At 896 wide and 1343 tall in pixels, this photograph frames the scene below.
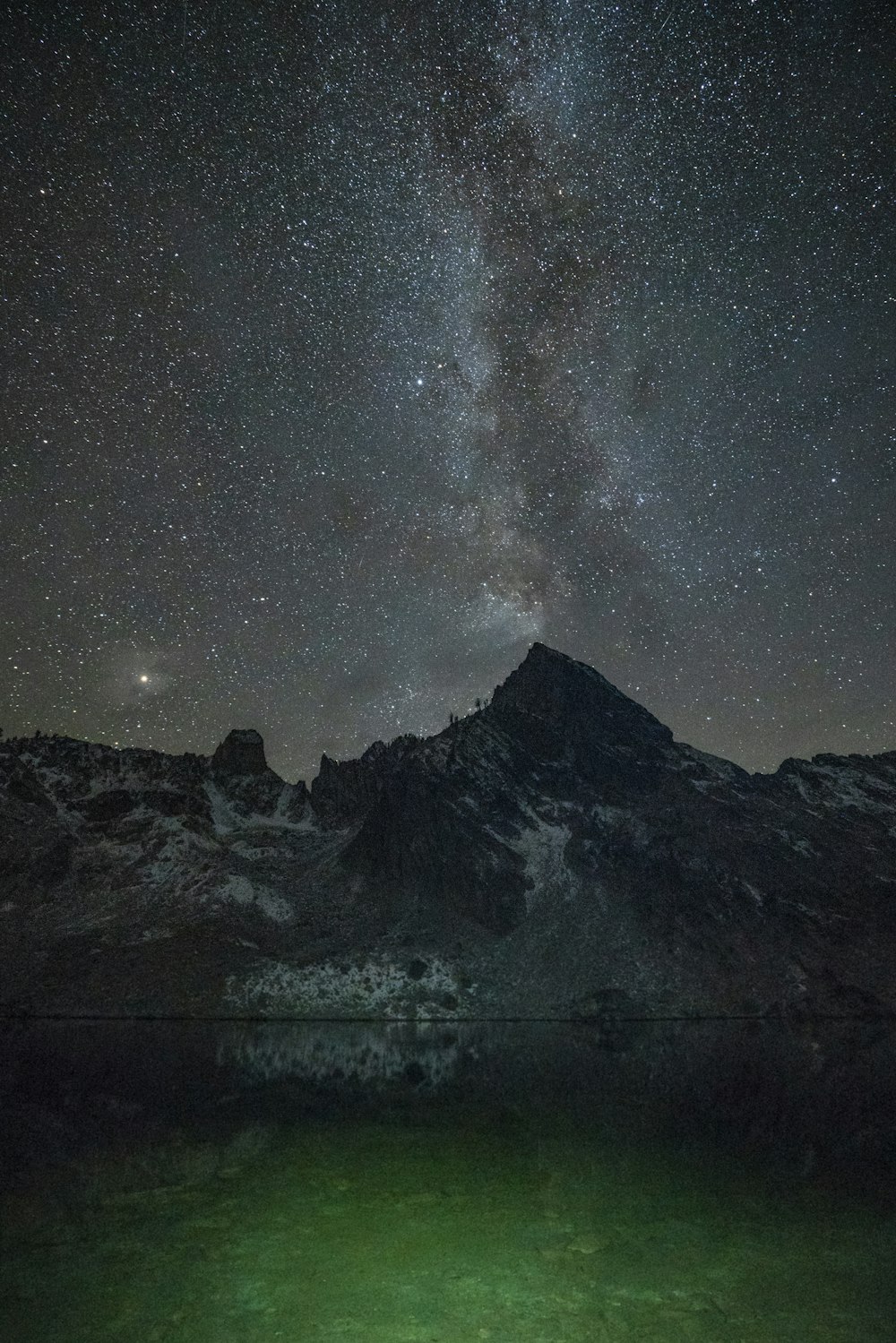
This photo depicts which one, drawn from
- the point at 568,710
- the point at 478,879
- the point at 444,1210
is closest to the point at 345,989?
the point at 478,879

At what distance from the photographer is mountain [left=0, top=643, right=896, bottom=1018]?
105 m

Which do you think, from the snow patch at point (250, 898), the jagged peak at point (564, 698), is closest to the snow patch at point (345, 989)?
the snow patch at point (250, 898)

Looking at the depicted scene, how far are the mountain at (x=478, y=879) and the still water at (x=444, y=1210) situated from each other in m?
71.6

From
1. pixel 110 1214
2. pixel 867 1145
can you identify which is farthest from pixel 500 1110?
pixel 110 1214

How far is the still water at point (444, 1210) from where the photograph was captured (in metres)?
11.6

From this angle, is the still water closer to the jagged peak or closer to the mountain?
the mountain

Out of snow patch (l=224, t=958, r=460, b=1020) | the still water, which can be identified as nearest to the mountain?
snow patch (l=224, t=958, r=460, b=1020)

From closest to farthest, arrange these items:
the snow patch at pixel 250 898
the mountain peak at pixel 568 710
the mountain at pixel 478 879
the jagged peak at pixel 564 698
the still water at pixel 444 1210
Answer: the still water at pixel 444 1210
the mountain at pixel 478 879
the snow patch at pixel 250 898
the mountain peak at pixel 568 710
the jagged peak at pixel 564 698

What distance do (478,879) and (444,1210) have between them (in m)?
119

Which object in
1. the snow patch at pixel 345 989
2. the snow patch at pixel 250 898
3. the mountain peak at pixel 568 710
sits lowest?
the snow patch at pixel 345 989

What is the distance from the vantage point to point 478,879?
133125 mm

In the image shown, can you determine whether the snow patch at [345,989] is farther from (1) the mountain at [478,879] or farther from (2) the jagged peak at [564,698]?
(2) the jagged peak at [564,698]

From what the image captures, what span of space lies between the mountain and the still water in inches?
2820

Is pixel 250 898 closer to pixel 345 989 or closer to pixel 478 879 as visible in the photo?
pixel 345 989
